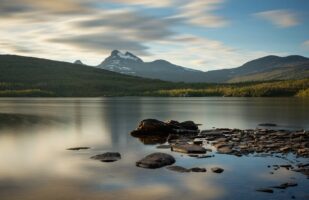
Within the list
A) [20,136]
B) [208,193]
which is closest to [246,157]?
[208,193]

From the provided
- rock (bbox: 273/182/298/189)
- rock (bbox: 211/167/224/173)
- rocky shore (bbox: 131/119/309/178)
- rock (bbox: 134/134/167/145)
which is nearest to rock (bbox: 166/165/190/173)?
rocky shore (bbox: 131/119/309/178)

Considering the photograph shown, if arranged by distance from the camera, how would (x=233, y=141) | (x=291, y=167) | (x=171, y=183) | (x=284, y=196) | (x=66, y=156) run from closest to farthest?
(x=284, y=196) < (x=171, y=183) < (x=291, y=167) < (x=66, y=156) < (x=233, y=141)

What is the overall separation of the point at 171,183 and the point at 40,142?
2649 cm

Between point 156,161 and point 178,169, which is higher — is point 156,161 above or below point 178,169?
above

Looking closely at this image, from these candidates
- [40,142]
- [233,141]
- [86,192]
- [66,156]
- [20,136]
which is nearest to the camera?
[86,192]

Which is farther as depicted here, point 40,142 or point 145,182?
point 40,142

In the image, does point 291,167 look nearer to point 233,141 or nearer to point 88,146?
point 233,141

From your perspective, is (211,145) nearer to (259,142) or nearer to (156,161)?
(259,142)

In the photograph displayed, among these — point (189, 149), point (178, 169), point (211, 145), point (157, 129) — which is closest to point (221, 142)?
point (211, 145)

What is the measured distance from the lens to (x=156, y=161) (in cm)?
3338

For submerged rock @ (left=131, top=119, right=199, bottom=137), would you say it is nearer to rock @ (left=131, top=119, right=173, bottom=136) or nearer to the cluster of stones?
rock @ (left=131, top=119, right=173, bottom=136)

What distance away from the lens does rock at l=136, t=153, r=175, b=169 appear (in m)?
32.8

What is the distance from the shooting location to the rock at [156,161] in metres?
32.8

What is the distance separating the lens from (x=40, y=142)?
1935 inches
